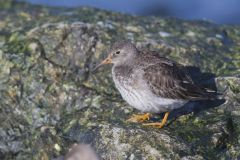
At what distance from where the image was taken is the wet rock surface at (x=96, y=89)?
25.1 feet

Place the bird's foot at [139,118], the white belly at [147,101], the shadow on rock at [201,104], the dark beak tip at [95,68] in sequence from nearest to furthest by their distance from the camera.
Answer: the white belly at [147,101]
the bird's foot at [139,118]
the shadow on rock at [201,104]
the dark beak tip at [95,68]

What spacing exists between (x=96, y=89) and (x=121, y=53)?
30.0 inches

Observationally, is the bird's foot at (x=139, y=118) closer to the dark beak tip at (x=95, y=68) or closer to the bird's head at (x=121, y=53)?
the bird's head at (x=121, y=53)

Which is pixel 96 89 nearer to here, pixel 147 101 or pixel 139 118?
pixel 139 118

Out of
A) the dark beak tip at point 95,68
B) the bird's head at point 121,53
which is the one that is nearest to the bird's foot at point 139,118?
the bird's head at point 121,53

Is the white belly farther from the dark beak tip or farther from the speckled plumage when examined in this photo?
the dark beak tip

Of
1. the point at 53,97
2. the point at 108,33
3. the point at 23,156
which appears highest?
the point at 108,33

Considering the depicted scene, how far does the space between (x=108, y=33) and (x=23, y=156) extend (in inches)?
103

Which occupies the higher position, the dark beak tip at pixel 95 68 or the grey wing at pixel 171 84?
the grey wing at pixel 171 84

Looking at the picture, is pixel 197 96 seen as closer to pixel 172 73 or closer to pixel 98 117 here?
pixel 172 73

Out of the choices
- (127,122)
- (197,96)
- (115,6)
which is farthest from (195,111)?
(115,6)

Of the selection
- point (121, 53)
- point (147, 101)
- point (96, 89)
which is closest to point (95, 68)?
point (96, 89)

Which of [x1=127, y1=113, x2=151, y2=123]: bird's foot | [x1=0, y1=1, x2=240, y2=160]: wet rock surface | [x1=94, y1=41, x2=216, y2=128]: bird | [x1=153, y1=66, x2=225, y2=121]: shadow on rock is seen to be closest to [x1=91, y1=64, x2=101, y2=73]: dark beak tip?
[x1=0, y1=1, x2=240, y2=160]: wet rock surface

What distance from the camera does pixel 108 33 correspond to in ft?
33.1
